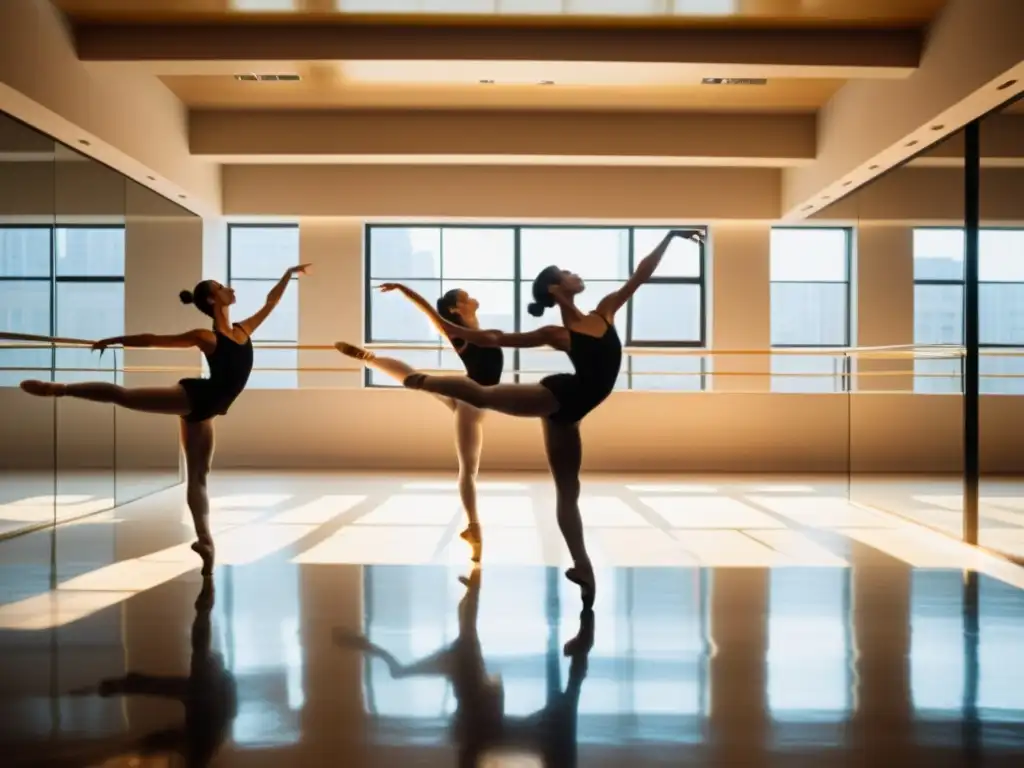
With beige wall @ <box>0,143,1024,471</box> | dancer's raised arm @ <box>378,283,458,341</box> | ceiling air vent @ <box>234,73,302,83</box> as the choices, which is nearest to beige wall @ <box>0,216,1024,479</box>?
beige wall @ <box>0,143,1024,471</box>

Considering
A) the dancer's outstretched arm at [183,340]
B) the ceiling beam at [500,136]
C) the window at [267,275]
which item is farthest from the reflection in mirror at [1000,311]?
the window at [267,275]

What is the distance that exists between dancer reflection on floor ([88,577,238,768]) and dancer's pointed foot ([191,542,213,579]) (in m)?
0.83

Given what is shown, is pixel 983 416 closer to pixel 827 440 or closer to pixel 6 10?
pixel 827 440

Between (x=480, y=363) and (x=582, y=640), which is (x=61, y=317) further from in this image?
(x=582, y=640)

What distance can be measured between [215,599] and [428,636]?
3.13 feet

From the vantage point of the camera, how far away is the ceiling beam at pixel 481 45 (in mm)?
4848

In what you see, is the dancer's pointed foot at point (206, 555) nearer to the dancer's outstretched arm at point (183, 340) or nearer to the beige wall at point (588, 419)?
the dancer's outstretched arm at point (183, 340)

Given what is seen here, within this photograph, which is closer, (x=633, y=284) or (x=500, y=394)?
(x=500, y=394)

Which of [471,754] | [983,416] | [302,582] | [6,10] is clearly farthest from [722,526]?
[6,10]

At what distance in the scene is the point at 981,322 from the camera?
4.56 meters

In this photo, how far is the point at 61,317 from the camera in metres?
4.68

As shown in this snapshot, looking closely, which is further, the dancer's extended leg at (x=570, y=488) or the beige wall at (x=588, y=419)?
the beige wall at (x=588, y=419)

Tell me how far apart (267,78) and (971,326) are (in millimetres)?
4779

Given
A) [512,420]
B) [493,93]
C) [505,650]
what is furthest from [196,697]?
[512,420]
